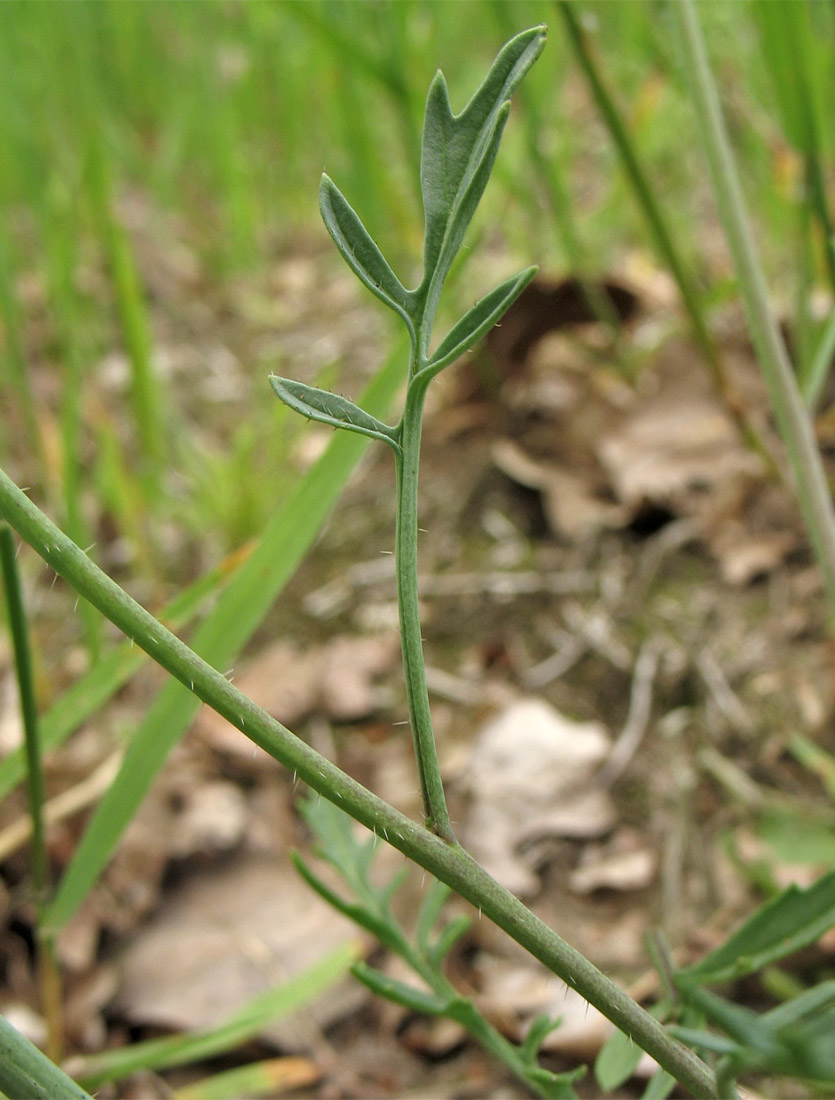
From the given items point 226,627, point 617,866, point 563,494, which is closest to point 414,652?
point 226,627

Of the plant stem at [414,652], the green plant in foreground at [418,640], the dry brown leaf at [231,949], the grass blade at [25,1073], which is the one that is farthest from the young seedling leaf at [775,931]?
the dry brown leaf at [231,949]

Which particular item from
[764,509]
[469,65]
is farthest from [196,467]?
[469,65]

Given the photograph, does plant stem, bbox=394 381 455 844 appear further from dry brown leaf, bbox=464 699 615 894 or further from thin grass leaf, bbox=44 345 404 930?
dry brown leaf, bbox=464 699 615 894

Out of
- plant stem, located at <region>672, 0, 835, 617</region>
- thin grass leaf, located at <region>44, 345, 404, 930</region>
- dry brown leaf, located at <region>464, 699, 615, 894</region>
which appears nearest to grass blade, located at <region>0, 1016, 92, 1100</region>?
thin grass leaf, located at <region>44, 345, 404, 930</region>

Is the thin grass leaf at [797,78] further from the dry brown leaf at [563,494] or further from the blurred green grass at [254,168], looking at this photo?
the dry brown leaf at [563,494]

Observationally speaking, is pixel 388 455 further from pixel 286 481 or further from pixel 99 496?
pixel 99 496

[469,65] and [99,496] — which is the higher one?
[469,65]

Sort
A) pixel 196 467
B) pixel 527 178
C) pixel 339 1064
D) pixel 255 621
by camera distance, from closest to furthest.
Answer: pixel 255 621 < pixel 339 1064 < pixel 196 467 < pixel 527 178

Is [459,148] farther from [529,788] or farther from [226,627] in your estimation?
[529,788]
